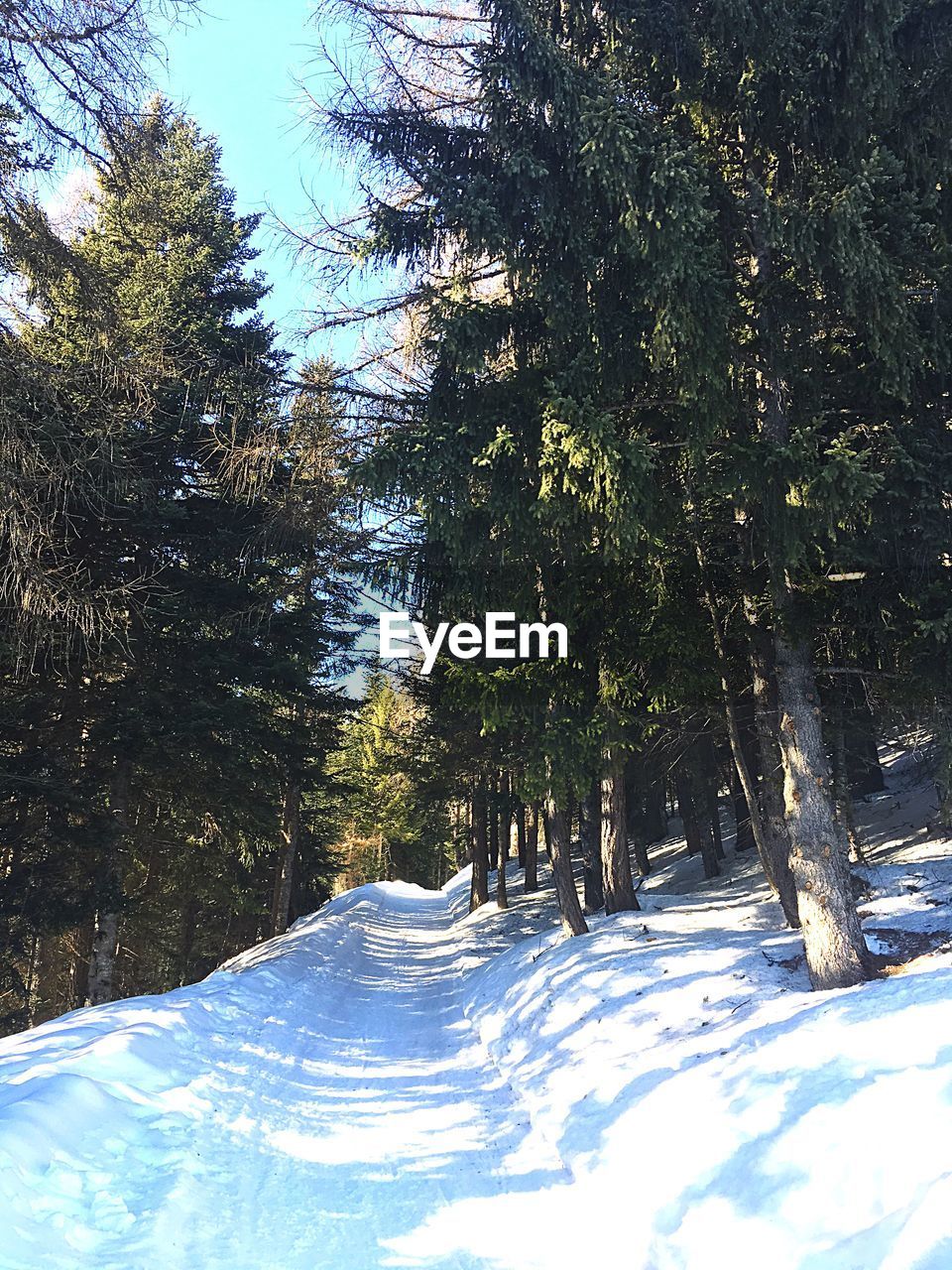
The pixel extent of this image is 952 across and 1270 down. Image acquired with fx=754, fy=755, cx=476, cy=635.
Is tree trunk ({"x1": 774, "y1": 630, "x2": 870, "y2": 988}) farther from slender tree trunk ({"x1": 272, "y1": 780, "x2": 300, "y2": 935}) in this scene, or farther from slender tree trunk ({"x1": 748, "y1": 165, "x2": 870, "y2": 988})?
slender tree trunk ({"x1": 272, "y1": 780, "x2": 300, "y2": 935})

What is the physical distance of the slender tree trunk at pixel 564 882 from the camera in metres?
12.8

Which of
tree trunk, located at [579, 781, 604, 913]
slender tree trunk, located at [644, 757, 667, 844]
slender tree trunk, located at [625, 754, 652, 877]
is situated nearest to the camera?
slender tree trunk, located at [625, 754, 652, 877]

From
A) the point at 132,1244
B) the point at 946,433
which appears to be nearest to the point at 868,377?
the point at 946,433

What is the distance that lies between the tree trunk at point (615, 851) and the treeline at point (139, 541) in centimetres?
590

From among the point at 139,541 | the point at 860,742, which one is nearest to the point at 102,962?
the point at 139,541

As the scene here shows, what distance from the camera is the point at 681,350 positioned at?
22.9ft

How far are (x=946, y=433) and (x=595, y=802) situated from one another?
1371cm

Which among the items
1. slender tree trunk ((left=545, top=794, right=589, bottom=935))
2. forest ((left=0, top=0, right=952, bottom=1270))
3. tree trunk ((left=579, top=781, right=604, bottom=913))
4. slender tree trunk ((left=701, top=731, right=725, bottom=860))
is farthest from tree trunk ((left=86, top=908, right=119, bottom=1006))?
slender tree trunk ((left=701, top=731, right=725, bottom=860))

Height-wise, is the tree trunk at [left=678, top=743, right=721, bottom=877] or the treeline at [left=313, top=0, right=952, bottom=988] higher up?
the treeline at [left=313, top=0, right=952, bottom=988]

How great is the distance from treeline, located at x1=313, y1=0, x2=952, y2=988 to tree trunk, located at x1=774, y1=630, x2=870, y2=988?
29mm

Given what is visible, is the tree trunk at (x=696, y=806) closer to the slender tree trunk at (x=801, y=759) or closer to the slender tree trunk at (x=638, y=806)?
the slender tree trunk at (x=638, y=806)

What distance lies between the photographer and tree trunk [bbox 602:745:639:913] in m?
13.0

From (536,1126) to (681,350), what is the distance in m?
6.92

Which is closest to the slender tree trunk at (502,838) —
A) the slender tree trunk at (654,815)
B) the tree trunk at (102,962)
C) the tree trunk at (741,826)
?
the slender tree trunk at (654,815)
